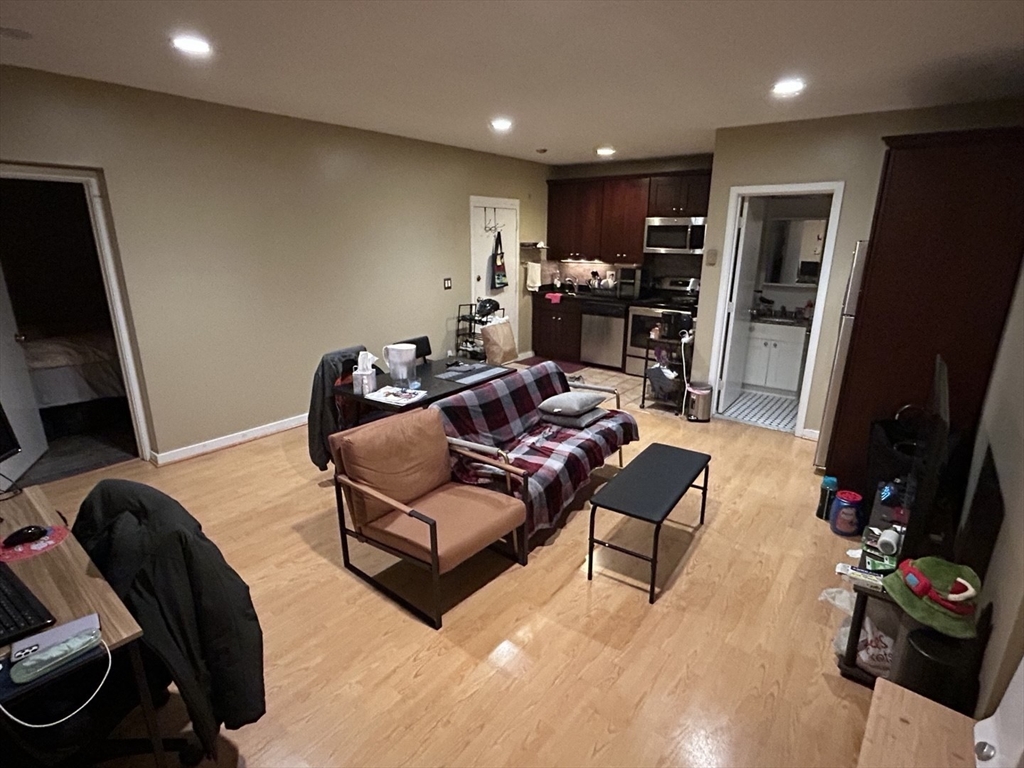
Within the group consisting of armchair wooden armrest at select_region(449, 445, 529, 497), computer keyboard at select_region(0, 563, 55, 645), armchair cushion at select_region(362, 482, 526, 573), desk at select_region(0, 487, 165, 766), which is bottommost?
armchair cushion at select_region(362, 482, 526, 573)

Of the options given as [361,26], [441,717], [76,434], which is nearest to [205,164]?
[361,26]

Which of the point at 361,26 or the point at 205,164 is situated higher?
the point at 361,26

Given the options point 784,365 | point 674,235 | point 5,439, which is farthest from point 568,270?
point 5,439

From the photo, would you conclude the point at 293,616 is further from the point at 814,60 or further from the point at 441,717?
the point at 814,60

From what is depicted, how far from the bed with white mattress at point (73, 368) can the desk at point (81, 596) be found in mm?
3213

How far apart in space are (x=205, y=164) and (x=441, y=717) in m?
3.92

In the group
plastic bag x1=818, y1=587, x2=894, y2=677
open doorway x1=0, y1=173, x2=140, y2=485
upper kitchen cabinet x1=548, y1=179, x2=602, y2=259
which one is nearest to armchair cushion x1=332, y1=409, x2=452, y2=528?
plastic bag x1=818, y1=587, x2=894, y2=677

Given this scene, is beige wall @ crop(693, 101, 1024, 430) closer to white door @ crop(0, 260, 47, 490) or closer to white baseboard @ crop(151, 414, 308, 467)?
white baseboard @ crop(151, 414, 308, 467)

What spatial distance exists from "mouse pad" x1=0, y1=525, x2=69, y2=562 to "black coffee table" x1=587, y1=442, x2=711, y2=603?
2071mm

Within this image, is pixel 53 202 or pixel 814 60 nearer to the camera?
pixel 814 60

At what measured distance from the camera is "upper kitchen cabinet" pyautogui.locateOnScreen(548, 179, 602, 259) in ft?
22.2

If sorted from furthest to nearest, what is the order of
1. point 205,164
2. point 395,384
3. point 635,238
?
point 635,238 < point 205,164 < point 395,384

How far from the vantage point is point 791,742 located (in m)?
1.84

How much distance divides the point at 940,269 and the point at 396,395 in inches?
128
